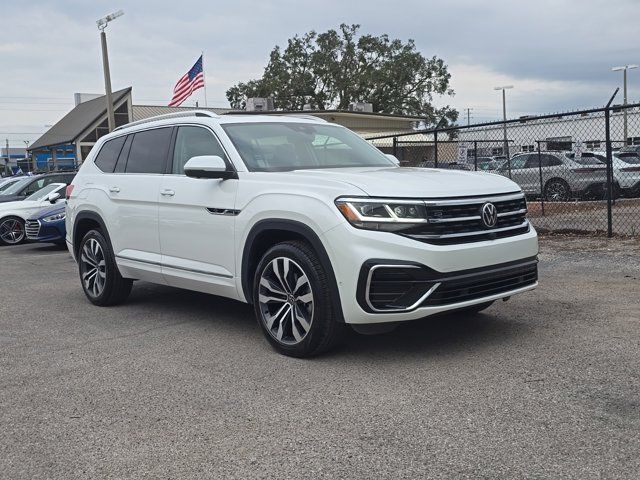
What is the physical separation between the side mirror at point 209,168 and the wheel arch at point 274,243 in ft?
1.80

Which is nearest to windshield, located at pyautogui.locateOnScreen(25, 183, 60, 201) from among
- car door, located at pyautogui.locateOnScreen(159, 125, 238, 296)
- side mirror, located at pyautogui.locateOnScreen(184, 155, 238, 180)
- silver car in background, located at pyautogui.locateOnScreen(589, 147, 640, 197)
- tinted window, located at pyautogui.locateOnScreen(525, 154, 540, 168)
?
car door, located at pyautogui.locateOnScreen(159, 125, 238, 296)

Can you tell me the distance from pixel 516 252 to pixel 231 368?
7.26 ft

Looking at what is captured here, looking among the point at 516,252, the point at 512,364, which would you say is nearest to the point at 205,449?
the point at 512,364

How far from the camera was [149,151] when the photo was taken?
6629 mm

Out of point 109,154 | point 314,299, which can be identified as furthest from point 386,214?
point 109,154

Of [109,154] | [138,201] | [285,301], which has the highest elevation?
[109,154]

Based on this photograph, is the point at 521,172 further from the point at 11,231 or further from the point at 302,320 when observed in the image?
the point at 302,320

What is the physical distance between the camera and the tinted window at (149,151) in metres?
6.42

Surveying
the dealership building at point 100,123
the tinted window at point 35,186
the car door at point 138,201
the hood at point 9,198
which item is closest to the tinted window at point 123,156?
the car door at point 138,201

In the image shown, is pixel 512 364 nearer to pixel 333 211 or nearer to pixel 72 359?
pixel 333 211

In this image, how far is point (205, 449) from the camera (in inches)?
137

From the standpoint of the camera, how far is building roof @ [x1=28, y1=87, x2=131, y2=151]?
43.3 m

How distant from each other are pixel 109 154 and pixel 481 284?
14.4 feet

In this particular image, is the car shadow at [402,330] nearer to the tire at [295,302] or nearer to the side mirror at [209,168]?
the tire at [295,302]
